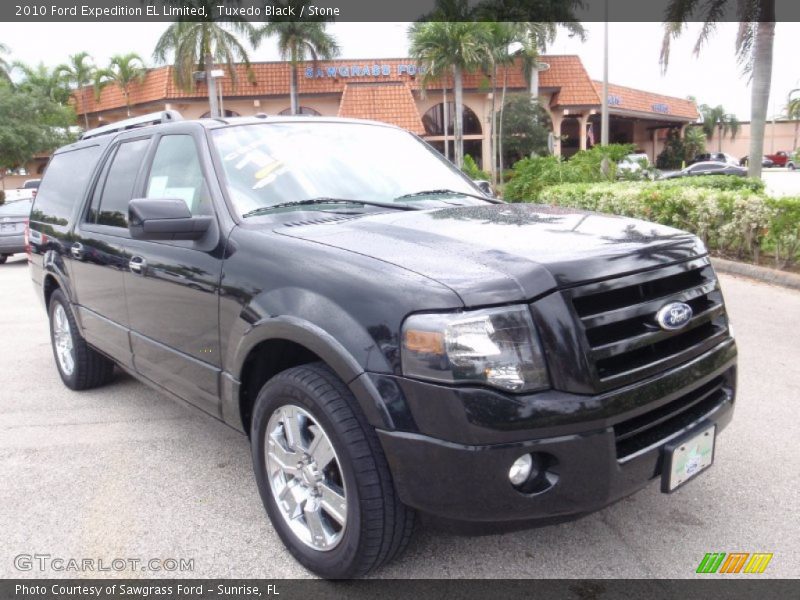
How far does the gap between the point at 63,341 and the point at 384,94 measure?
87.7 feet

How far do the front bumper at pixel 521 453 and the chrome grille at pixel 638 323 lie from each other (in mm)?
96

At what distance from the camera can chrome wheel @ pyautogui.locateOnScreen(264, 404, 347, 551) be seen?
250 centimetres

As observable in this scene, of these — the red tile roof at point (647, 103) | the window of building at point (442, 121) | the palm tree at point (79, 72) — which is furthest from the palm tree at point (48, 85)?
the red tile roof at point (647, 103)

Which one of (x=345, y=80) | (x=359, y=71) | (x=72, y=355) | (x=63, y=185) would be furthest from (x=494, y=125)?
(x=72, y=355)

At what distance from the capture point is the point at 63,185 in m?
5.10

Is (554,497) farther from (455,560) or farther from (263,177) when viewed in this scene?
(263,177)

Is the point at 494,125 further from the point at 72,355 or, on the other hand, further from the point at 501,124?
the point at 72,355

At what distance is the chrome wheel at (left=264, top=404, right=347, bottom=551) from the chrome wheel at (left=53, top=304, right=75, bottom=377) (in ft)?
9.83

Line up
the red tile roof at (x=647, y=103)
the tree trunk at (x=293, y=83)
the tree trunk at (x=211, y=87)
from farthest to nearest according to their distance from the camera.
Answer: the red tile roof at (x=647, y=103) → the tree trunk at (x=293, y=83) → the tree trunk at (x=211, y=87)

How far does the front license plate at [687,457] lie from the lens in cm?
237

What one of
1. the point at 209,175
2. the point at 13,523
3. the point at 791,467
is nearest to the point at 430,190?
the point at 209,175

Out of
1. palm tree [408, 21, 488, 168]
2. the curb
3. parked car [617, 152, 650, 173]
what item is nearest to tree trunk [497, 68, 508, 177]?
palm tree [408, 21, 488, 168]

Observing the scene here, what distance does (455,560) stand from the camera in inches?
108

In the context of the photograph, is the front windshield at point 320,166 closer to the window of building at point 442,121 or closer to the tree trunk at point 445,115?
the tree trunk at point 445,115
